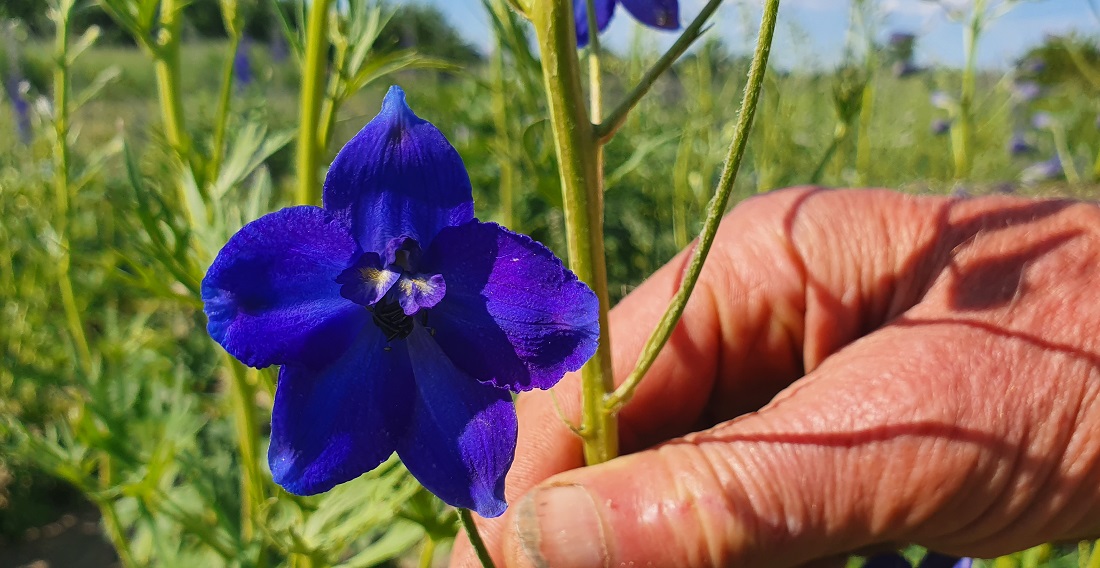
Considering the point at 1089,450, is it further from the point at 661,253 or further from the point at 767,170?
the point at 661,253

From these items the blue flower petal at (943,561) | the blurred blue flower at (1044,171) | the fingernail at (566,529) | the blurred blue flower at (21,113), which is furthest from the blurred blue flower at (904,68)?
the blurred blue flower at (21,113)

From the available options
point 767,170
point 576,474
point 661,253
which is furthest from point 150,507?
point 661,253

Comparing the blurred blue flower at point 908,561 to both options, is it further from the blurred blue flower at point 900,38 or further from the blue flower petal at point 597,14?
the blurred blue flower at point 900,38

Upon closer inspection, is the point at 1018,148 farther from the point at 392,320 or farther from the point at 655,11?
the point at 392,320

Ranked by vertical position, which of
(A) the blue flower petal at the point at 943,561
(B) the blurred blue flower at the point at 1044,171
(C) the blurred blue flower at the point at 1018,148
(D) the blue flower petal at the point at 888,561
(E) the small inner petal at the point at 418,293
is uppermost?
(E) the small inner petal at the point at 418,293

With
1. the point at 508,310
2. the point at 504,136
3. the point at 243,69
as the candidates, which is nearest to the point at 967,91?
the point at 504,136

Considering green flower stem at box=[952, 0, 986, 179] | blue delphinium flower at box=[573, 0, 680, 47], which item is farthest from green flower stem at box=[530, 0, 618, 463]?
green flower stem at box=[952, 0, 986, 179]
